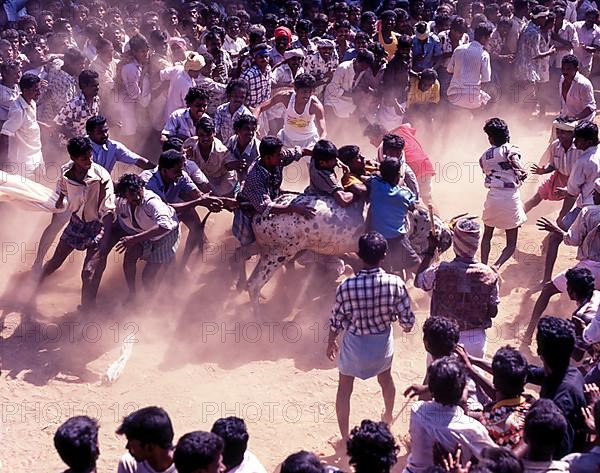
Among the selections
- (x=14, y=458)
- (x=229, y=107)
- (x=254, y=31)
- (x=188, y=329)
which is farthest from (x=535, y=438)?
(x=254, y=31)

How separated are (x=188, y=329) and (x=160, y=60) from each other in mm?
4525

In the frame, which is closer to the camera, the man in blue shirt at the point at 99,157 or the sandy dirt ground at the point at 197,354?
the sandy dirt ground at the point at 197,354

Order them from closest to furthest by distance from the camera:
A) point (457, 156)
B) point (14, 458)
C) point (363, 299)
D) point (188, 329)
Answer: point (363, 299) < point (14, 458) < point (188, 329) < point (457, 156)

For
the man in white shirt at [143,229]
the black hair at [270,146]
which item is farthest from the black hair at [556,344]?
the man in white shirt at [143,229]

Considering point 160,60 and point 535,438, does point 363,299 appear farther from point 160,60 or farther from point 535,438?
point 160,60

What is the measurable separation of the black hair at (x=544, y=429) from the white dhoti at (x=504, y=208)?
14.3 ft

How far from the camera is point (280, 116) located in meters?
10.2

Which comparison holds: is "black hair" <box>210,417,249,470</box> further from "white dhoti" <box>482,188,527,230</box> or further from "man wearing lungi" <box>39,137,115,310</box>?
"white dhoti" <box>482,188,527,230</box>

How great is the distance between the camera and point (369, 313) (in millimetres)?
5531

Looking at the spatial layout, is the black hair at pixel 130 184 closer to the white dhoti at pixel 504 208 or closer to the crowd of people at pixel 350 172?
the crowd of people at pixel 350 172

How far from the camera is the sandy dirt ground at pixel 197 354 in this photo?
248 inches

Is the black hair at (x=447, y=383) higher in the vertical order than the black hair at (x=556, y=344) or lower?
lower

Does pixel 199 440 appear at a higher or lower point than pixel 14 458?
higher

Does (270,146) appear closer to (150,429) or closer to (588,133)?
(588,133)
